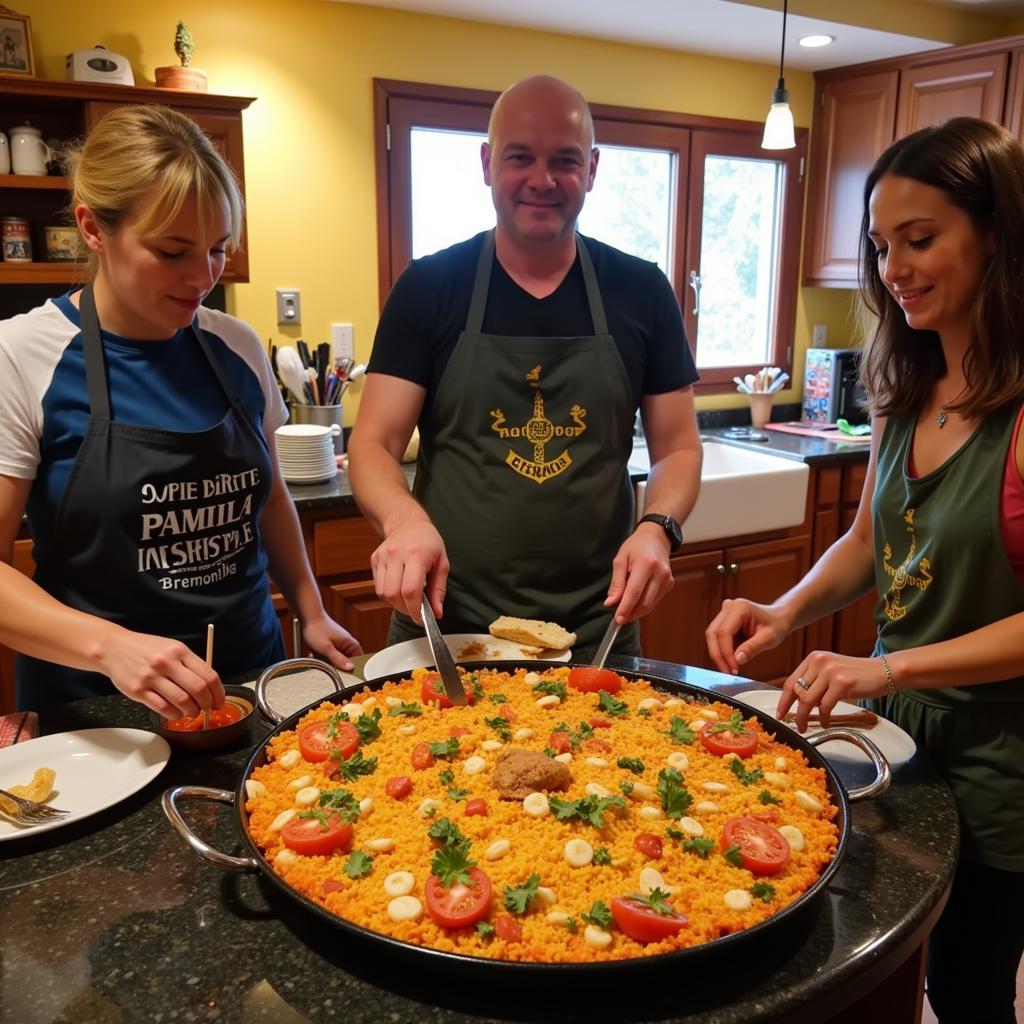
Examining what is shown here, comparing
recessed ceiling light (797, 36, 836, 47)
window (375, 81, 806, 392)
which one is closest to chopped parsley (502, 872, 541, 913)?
window (375, 81, 806, 392)

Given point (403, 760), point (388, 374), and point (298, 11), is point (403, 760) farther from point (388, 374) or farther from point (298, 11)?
point (298, 11)

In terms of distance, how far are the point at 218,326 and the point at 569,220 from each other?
2.24 feet

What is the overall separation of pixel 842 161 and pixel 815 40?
0.62 meters

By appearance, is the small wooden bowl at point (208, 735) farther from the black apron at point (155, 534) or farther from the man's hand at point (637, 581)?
the man's hand at point (637, 581)

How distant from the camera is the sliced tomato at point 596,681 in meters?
1.36

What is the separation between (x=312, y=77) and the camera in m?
3.04

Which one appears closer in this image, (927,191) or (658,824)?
(658,824)

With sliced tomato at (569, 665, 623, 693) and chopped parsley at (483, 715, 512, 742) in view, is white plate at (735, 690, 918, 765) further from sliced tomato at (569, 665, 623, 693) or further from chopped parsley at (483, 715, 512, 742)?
chopped parsley at (483, 715, 512, 742)

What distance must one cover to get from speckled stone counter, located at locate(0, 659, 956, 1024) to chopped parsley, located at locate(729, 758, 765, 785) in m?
0.12

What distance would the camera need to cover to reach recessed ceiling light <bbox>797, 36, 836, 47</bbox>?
3494 mm

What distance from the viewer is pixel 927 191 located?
1.34 meters

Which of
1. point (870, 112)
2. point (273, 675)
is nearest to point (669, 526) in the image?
point (273, 675)

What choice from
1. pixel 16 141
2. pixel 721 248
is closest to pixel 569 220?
pixel 16 141

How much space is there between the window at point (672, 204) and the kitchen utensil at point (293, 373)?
0.45m
